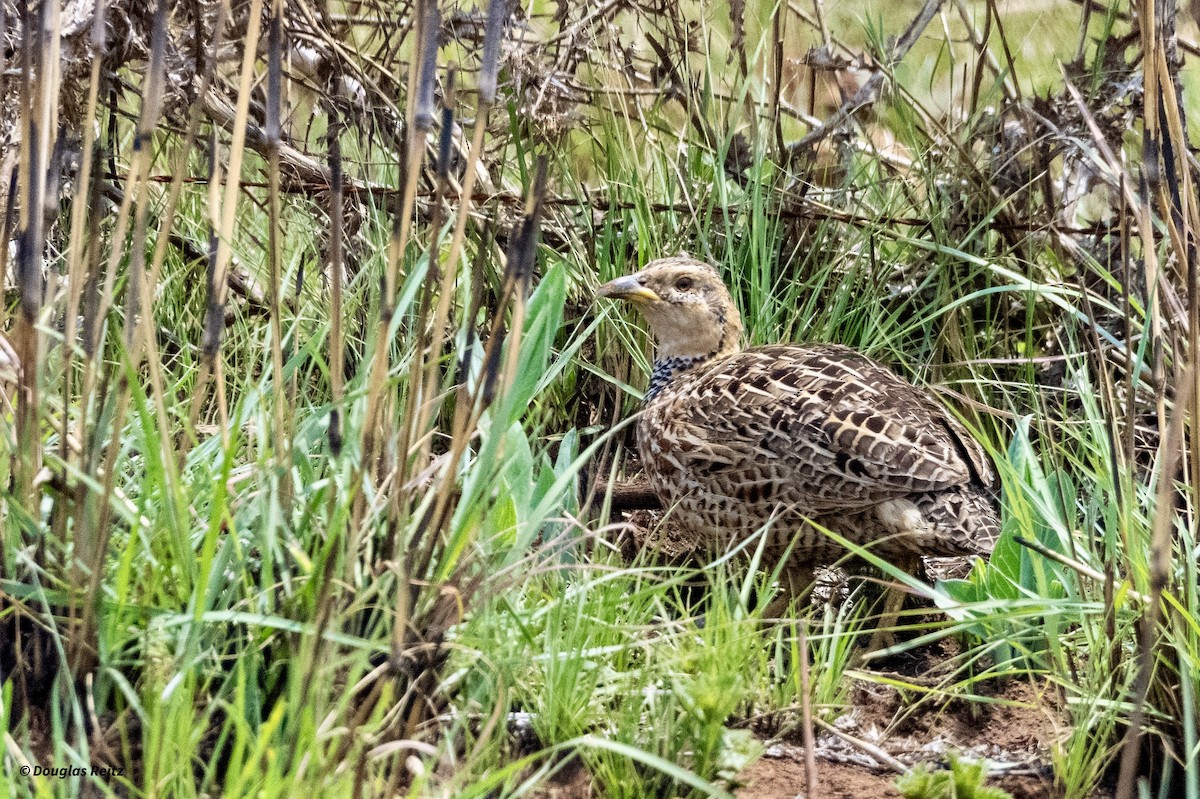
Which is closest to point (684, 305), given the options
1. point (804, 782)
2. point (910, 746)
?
point (910, 746)

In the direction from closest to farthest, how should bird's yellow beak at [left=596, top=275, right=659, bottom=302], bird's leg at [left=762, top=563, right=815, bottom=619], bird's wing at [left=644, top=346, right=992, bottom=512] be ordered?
bird's wing at [left=644, top=346, right=992, bottom=512]
bird's leg at [left=762, top=563, right=815, bottom=619]
bird's yellow beak at [left=596, top=275, right=659, bottom=302]

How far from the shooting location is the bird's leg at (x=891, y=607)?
11.4 feet

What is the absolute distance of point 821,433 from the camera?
3498 millimetres

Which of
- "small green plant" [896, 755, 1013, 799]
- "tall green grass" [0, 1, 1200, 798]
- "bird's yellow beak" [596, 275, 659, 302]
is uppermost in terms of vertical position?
"bird's yellow beak" [596, 275, 659, 302]

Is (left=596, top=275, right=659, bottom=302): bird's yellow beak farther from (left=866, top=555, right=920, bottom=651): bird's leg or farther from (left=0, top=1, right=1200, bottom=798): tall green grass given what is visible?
(left=866, top=555, right=920, bottom=651): bird's leg

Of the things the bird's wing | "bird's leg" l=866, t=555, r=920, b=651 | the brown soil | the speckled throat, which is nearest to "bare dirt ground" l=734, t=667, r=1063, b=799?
the brown soil

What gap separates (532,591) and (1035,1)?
5174 mm

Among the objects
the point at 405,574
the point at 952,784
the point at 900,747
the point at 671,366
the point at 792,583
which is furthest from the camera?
the point at 671,366

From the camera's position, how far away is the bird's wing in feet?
11.3

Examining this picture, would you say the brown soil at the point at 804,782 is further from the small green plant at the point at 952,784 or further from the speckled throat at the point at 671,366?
the speckled throat at the point at 671,366

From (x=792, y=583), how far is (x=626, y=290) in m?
1.05

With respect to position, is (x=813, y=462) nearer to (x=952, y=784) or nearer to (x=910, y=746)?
(x=910, y=746)

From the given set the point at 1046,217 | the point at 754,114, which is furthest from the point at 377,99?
the point at 1046,217

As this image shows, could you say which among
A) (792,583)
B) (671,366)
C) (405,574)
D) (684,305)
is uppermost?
(684,305)
